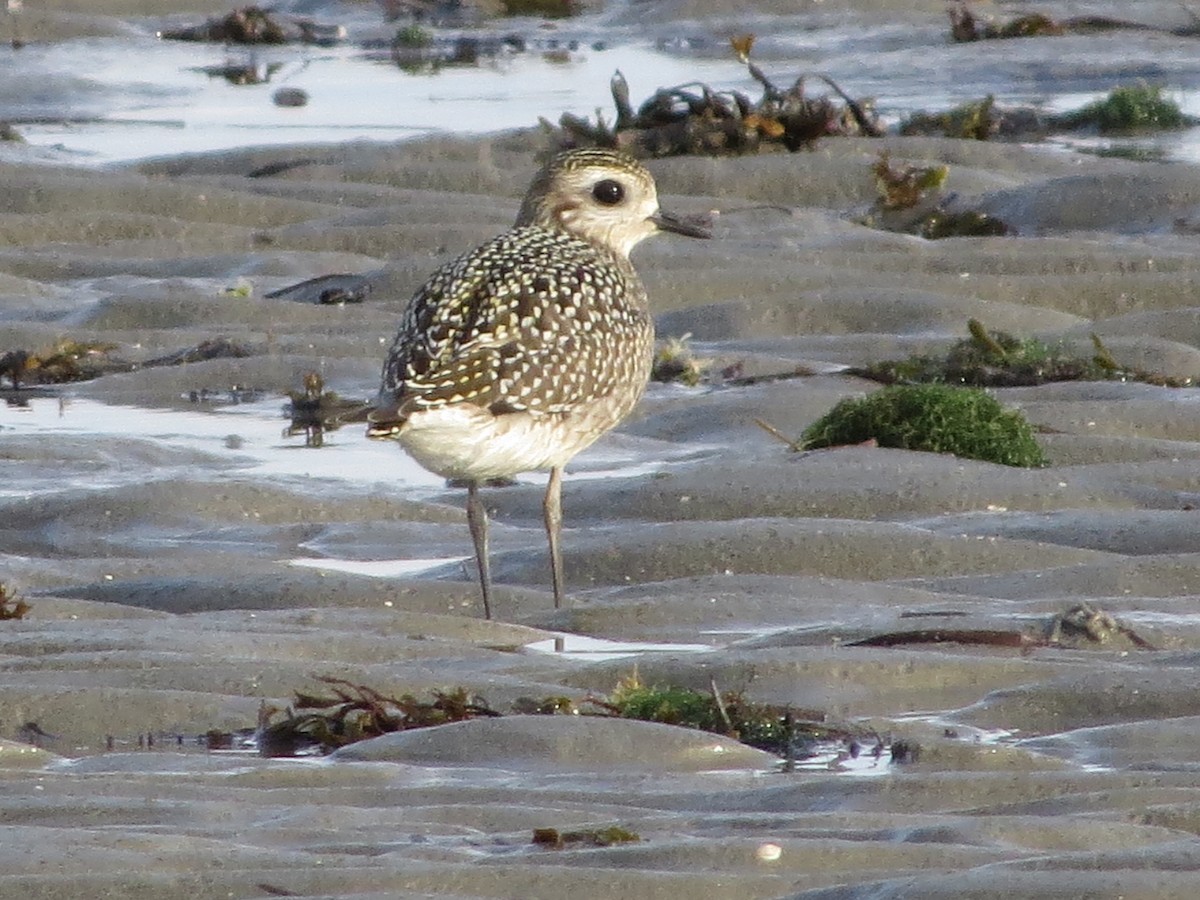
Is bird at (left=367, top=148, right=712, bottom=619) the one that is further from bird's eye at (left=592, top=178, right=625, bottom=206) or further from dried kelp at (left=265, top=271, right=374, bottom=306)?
dried kelp at (left=265, top=271, right=374, bottom=306)

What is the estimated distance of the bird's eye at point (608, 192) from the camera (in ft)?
24.2

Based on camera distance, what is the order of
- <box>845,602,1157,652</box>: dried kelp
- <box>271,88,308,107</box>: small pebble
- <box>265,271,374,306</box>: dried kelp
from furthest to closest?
<box>271,88,308,107</box>: small pebble
<box>265,271,374,306</box>: dried kelp
<box>845,602,1157,652</box>: dried kelp

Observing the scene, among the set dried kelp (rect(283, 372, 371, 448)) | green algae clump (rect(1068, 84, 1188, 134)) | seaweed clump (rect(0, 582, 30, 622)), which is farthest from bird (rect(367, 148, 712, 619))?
green algae clump (rect(1068, 84, 1188, 134))

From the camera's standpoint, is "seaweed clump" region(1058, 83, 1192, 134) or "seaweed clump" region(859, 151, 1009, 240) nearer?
"seaweed clump" region(859, 151, 1009, 240)

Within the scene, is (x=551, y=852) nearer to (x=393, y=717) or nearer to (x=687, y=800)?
(x=687, y=800)

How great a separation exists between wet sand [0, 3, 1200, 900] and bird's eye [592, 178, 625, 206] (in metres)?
0.82

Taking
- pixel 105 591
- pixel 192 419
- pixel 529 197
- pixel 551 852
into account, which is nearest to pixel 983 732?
pixel 551 852

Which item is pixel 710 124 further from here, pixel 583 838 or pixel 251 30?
pixel 583 838

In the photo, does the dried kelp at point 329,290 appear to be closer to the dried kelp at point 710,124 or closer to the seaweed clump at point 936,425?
the dried kelp at point 710,124

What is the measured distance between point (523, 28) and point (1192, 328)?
12.2m

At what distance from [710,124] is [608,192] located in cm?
554

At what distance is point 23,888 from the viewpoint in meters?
3.76

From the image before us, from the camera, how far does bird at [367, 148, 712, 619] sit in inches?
247

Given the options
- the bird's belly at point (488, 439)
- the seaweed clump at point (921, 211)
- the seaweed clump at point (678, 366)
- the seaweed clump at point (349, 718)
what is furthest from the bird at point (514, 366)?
the seaweed clump at point (921, 211)
